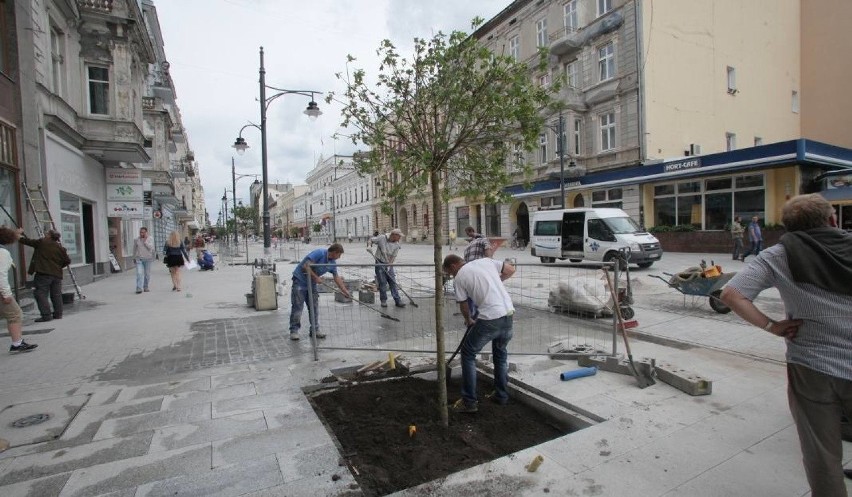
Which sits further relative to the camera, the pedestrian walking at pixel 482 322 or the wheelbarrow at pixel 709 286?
the wheelbarrow at pixel 709 286

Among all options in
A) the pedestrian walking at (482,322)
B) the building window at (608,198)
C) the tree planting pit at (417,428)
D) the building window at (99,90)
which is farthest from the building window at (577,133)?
the pedestrian walking at (482,322)

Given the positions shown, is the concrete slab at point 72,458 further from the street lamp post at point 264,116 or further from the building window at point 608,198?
the building window at point 608,198

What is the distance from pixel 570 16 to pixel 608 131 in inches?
317

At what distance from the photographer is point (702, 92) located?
26688 millimetres

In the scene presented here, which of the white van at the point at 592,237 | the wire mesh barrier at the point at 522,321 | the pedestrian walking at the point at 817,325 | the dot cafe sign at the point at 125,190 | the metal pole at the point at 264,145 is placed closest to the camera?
the pedestrian walking at the point at 817,325

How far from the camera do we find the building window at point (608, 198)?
26.0 m

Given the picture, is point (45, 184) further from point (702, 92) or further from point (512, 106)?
point (702, 92)

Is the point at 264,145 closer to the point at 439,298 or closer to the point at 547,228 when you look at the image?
the point at 547,228

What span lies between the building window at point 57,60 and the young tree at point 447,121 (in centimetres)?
1347

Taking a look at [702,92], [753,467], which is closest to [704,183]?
[702,92]

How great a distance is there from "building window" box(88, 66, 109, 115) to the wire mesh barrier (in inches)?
464

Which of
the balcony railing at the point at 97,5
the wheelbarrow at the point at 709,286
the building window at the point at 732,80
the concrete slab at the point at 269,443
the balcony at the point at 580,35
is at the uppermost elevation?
the balcony at the point at 580,35

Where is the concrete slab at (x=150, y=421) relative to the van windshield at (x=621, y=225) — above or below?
below

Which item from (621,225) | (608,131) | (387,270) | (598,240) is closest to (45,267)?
(387,270)
